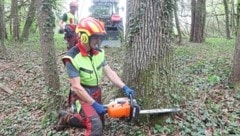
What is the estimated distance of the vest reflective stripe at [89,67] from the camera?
4.70 meters

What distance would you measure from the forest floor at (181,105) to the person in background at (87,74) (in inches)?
21.8

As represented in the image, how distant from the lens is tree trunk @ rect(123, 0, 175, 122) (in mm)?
5297

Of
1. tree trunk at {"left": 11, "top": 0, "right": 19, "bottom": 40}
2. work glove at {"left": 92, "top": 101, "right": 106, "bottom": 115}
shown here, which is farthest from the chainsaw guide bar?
tree trunk at {"left": 11, "top": 0, "right": 19, "bottom": 40}

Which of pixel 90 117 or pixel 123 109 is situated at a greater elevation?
pixel 123 109

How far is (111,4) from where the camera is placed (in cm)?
1731

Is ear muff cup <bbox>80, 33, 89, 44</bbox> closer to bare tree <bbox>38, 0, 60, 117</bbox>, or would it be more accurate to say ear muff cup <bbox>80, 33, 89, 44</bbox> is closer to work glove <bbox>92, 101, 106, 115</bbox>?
work glove <bbox>92, 101, 106, 115</bbox>

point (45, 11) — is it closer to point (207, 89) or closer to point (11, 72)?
point (207, 89)

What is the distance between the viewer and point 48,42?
642 centimetres

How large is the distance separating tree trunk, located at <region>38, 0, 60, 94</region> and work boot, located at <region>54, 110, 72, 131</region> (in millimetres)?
953

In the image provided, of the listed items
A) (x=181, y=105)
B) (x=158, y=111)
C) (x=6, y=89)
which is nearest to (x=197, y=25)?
(x=6, y=89)

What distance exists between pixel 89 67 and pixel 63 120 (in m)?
1.13

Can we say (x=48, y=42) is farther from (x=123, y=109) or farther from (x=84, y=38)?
(x=123, y=109)

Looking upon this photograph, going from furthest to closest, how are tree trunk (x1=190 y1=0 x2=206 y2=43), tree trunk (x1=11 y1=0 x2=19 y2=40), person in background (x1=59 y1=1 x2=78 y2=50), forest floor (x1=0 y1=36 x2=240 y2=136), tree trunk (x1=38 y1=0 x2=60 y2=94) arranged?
tree trunk (x1=11 y1=0 x2=19 y2=40)
tree trunk (x1=190 y1=0 x2=206 y2=43)
person in background (x1=59 y1=1 x2=78 y2=50)
tree trunk (x1=38 y1=0 x2=60 y2=94)
forest floor (x1=0 y1=36 x2=240 y2=136)

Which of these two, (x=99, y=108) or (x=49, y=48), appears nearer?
(x=99, y=108)
